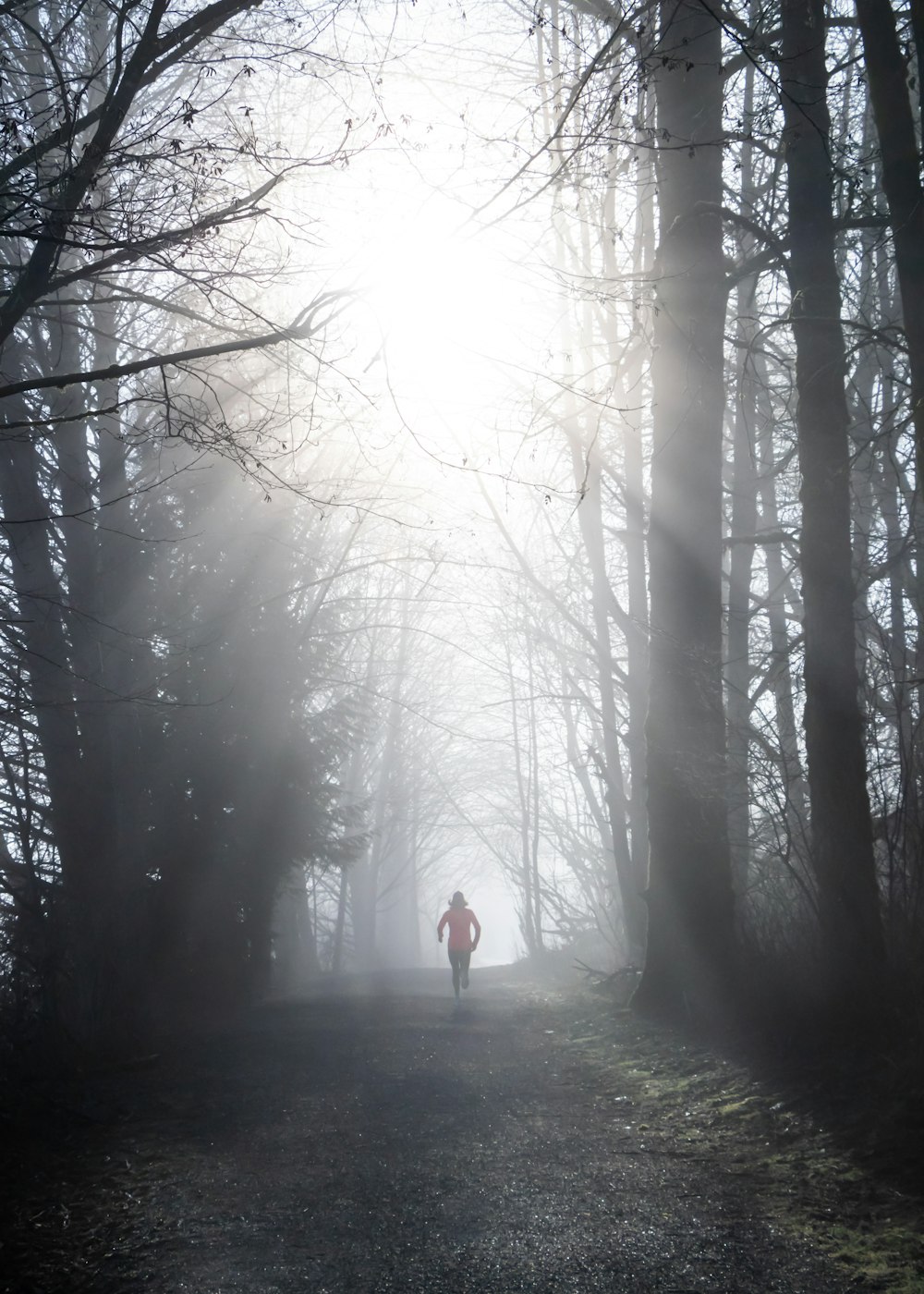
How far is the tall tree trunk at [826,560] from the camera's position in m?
6.50

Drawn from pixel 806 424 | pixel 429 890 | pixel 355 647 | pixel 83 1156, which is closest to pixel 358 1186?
pixel 83 1156

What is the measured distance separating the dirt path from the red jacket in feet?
22.8

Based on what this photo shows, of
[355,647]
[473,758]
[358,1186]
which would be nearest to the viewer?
[358,1186]

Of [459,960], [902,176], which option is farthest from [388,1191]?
[459,960]

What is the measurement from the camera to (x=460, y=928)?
601 inches

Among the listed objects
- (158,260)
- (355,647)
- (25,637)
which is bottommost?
(25,637)

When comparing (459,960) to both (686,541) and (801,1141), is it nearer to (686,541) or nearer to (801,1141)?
(686,541)

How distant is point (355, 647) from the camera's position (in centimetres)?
2697

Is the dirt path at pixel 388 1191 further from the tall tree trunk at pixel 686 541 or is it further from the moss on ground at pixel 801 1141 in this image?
the tall tree trunk at pixel 686 541

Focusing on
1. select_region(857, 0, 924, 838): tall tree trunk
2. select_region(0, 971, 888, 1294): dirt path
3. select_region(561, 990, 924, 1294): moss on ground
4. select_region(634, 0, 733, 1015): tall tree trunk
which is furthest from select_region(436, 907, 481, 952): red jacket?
select_region(857, 0, 924, 838): tall tree trunk

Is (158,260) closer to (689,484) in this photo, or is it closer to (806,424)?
(806,424)

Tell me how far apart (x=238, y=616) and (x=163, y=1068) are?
7.53 m

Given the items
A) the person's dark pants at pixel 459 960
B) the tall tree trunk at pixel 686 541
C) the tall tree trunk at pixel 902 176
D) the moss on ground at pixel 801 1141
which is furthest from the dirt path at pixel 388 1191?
the person's dark pants at pixel 459 960

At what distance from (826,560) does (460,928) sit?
973 cm
